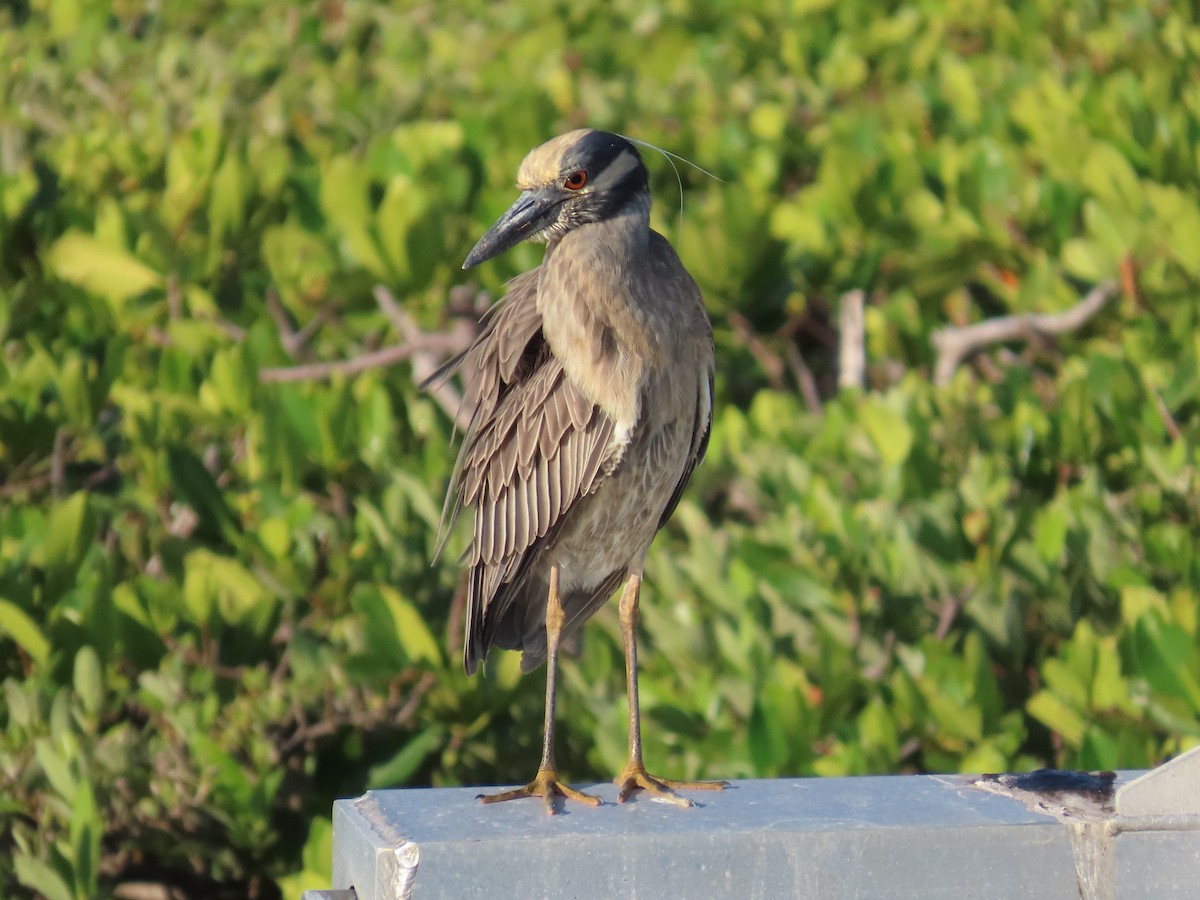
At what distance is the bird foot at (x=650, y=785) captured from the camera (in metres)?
2.79

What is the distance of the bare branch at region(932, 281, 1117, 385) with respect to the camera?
5098 millimetres

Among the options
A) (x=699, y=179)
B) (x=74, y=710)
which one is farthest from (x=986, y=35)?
(x=74, y=710)

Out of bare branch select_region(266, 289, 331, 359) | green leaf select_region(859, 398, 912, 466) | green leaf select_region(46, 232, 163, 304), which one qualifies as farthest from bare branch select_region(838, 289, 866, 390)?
green leaf select_region(46, 232, 163, 304)

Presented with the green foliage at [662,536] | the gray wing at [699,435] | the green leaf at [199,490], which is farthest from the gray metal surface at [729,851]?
the green leaf at [199,490]

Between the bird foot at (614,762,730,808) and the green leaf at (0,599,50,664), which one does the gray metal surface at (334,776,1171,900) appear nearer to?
the bird foot at (614,762,730,808)

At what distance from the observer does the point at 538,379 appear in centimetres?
311

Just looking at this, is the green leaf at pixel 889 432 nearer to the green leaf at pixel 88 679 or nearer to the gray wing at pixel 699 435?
the gray wing at pixel 699 435

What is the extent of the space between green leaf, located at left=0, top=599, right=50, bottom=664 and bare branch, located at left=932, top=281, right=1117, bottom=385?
2710mm

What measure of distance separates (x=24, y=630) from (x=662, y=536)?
162 cm

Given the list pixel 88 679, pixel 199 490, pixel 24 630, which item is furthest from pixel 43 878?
pixel 199 490

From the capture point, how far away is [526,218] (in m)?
2.87

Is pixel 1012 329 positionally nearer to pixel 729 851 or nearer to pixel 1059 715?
pixel 1059 715

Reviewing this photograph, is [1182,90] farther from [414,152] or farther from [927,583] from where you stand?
[927,583]

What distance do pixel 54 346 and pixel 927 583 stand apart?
272 centimetres
